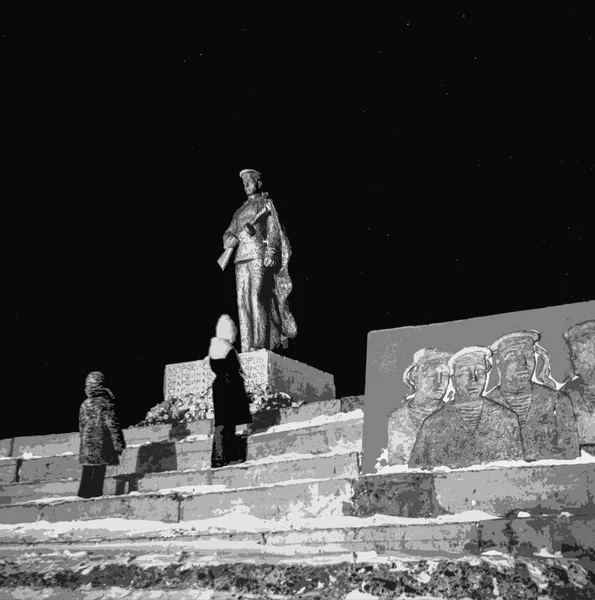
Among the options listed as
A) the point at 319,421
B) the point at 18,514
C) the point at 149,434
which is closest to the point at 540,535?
the point at 319,421

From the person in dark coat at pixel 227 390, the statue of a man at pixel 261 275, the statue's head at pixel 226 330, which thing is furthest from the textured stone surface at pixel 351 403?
the statue of a man at pixel 261 275

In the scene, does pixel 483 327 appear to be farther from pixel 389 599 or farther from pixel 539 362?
pixel 389 599

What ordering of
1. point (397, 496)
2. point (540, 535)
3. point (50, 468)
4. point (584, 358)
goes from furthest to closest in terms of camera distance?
1. point (50, 468)
2. point (397, 496)
3. point (584, 358)
4. point (540, 535)

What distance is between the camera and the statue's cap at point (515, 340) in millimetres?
4668

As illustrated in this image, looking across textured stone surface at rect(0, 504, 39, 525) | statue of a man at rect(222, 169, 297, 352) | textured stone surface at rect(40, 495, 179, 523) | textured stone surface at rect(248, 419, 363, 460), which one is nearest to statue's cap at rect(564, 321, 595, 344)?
textured stone surface at rect(248, 419, 363, 460)

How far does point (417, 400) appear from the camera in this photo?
192 inches

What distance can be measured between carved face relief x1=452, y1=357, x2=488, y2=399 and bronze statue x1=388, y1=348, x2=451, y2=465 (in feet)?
0.26

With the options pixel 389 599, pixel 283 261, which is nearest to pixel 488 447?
pixel 389 599

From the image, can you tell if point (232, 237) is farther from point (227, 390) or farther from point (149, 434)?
point (227, 390)

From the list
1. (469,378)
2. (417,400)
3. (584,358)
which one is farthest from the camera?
(417,400)

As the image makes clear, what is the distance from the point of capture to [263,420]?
7559 millimetres

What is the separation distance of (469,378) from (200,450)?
3.40 m

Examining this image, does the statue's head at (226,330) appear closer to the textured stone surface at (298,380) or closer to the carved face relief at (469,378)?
the textured stone surface at (298,380)

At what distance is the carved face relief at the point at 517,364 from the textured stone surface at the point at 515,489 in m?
0.63
